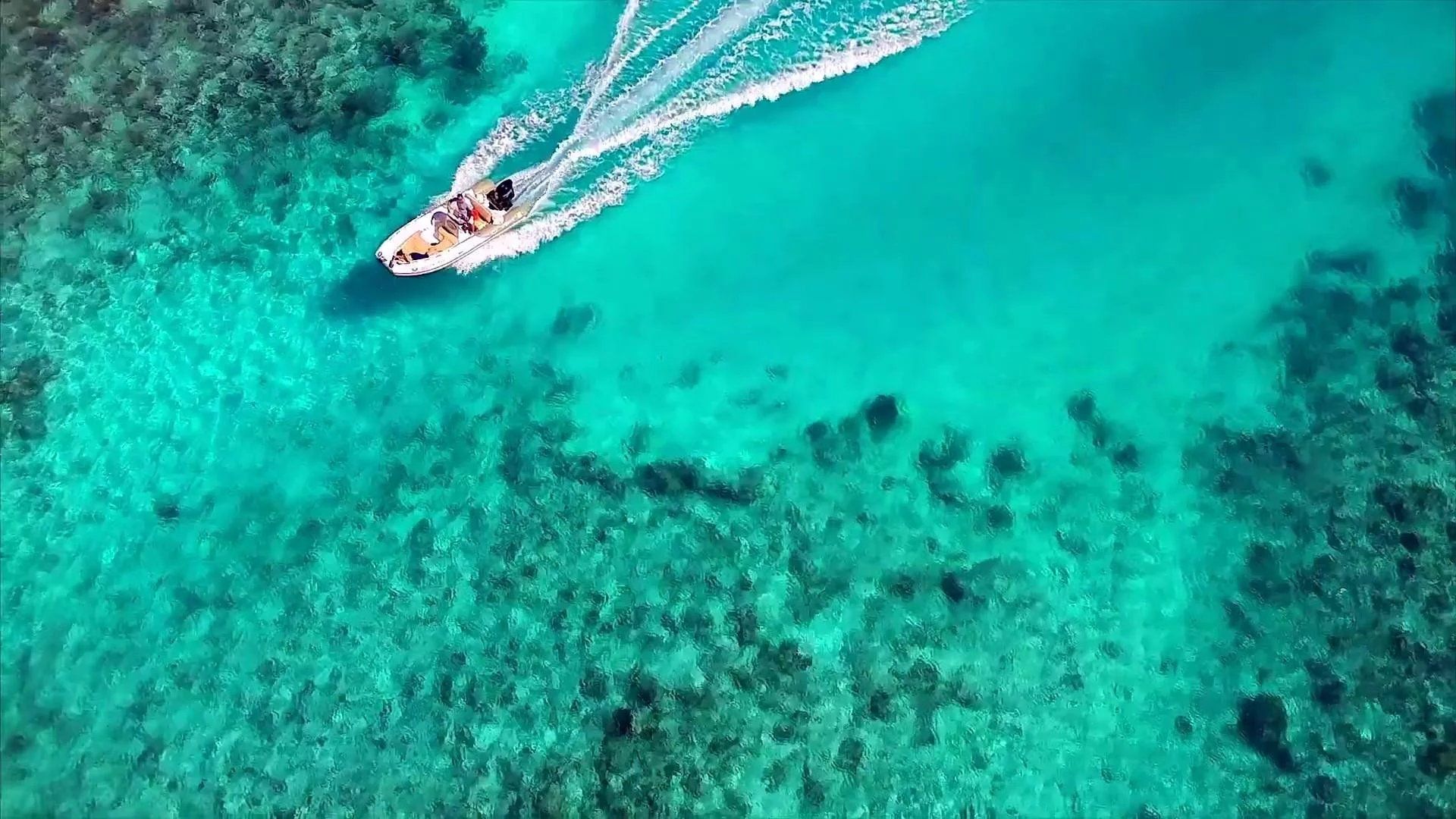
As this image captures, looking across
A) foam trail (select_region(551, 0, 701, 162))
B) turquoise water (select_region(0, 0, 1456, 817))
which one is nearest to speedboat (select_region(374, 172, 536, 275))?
turquoise water (select_region(0, 0, 1456, 817))

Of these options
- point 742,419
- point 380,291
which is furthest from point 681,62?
point 380,291

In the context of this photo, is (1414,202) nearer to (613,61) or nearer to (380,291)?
(613,61)

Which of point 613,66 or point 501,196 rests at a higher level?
point 613,66

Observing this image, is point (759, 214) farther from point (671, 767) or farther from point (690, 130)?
point (671, 767)

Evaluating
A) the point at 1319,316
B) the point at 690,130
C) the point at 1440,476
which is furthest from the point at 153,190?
the point at 1440,476

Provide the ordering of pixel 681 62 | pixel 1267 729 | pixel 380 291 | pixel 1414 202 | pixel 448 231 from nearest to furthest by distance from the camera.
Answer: pixel 1267 729 → pixel 448 231 → pixel 380 291 → pixel 681 62 → pixel 1414 202

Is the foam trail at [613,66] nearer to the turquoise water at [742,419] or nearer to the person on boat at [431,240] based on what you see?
the turquoise water at [742,419]
